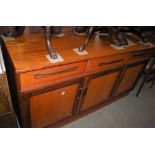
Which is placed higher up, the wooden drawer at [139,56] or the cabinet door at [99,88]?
the wooden drawer at [139,56]

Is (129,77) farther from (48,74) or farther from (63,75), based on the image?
(48,74)

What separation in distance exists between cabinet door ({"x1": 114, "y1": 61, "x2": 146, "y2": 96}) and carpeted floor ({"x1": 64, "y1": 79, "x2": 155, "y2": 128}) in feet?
0.73

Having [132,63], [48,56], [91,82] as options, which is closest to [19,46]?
[48,56]

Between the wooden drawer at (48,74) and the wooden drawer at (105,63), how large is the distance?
71 mm

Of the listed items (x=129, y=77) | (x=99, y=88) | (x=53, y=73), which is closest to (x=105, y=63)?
(x=99, y=88)

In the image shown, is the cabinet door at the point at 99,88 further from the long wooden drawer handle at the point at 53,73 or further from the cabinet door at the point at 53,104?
the long wooden drawer handle at the point at 53,73

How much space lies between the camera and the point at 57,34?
1.17 meters

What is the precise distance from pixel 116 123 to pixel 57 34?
45.2 inches

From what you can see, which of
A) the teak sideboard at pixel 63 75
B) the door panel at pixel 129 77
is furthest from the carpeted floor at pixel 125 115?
Answer: the door panel at pixel 129 77

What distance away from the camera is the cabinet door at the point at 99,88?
1.22m

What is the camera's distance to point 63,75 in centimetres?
95

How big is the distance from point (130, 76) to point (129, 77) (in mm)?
16

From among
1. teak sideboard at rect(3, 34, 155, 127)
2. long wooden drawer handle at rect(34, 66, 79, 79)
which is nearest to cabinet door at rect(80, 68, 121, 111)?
teak sideboard at rect(3, 34, 155, 127)
